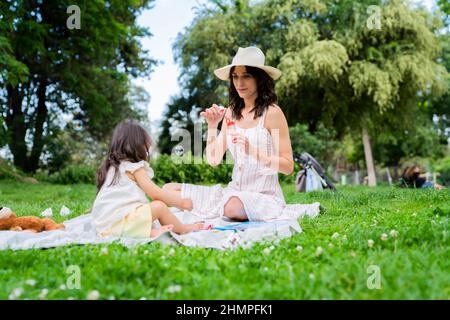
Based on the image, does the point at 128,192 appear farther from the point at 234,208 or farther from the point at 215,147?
the point at 215,147

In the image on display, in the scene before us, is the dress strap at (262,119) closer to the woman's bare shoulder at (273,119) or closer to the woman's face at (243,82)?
the woman's bare shoulder at (273,119)

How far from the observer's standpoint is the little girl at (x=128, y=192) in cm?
394

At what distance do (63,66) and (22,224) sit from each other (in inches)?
590

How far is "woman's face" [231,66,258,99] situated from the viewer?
500 cm

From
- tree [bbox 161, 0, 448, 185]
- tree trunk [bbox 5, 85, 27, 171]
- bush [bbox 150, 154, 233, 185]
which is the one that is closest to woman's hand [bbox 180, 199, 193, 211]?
bush [bbox 150, 154, 233, 185]

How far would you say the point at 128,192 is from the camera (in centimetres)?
406

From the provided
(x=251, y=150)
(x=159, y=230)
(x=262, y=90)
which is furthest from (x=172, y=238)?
(x=262, y=90)

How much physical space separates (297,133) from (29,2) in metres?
10.7

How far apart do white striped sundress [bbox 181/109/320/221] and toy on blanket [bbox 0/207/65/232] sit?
1321mm

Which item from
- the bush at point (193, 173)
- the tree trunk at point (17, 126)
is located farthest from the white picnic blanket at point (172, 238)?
the tree trunk at point (17, 126)

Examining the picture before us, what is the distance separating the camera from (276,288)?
2.34 m

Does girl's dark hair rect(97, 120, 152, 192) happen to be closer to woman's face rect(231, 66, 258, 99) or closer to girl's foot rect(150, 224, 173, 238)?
girl's foot rect(150, 224, 173, 238)

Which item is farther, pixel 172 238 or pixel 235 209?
pixel 235 209
